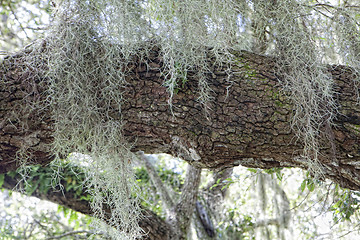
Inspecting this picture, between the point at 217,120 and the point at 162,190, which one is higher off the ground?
the point at 217,120

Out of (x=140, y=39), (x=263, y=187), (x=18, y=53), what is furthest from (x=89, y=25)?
(x=263, y=187)

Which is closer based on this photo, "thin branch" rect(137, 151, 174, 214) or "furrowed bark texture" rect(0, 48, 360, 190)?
"furrowed bark texture" rect(0, 48, 360, 190)

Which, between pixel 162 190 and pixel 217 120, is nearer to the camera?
pixel 217 120

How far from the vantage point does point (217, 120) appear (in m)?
1.16

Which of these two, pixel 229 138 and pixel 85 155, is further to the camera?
pixel 85 155

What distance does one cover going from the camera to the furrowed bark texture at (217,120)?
45.1 inches

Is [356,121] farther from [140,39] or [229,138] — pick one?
[140,39]

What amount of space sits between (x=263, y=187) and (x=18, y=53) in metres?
1.85

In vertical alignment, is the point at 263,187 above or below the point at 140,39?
below

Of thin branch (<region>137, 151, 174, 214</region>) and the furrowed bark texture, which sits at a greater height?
the furrowed bark texture

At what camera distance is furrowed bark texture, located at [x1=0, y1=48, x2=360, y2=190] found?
1.14m

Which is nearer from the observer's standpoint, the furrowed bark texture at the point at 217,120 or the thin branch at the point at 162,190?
the furrowed bark texture at the point at 217,120

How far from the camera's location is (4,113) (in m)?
1.22

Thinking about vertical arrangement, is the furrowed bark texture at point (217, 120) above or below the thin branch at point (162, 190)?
above
